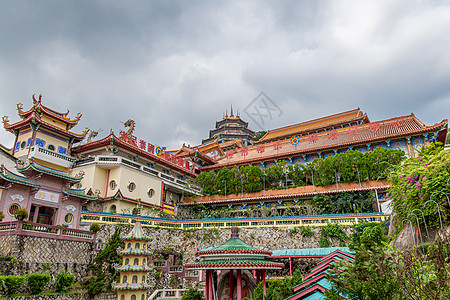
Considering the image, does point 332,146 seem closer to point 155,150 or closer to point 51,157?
point 155,150

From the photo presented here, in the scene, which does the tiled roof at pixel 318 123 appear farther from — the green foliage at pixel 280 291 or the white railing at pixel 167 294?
the green foliage at pixel 280 291

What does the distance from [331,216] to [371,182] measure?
21.1 ft

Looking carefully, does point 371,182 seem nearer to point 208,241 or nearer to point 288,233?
point 288,233

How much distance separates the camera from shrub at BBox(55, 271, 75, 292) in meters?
14.3

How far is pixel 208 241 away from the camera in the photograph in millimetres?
22250

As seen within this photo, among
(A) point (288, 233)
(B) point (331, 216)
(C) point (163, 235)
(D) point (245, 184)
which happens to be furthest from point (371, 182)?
(C) point (163, 235)

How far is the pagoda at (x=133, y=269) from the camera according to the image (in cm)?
1358

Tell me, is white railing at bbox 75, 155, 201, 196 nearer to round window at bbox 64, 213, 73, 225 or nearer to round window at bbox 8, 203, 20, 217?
round window at bbox 64, 213, 73, 225

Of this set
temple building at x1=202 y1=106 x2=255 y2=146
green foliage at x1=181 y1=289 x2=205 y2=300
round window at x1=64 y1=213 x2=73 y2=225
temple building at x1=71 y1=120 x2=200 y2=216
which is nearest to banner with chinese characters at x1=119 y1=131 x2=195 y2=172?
temple building at x1=71 y1=120 x2=200 y2=216

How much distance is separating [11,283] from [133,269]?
176 inches

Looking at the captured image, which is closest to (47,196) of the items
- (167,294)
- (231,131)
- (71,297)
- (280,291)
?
(71,297)

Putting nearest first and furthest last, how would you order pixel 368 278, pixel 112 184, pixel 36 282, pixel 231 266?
1. pixel 368 278
2. pixel 231 266
3. pixel 36 282
4. pixel 112 184

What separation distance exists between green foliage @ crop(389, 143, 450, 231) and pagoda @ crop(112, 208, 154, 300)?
10303 millimetres

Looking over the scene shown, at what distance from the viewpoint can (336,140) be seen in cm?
3186
